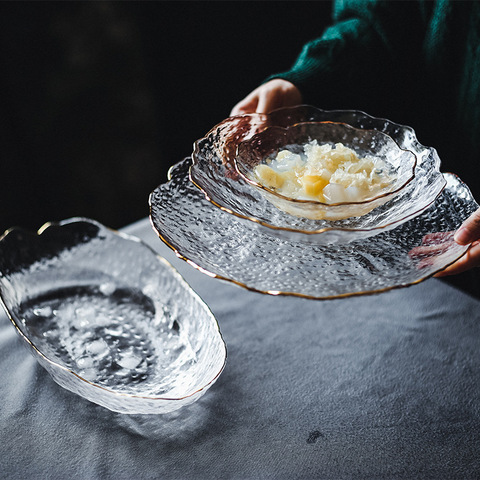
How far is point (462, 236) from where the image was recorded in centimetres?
53

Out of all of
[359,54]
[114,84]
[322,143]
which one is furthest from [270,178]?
[114,84]

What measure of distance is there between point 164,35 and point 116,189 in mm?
561

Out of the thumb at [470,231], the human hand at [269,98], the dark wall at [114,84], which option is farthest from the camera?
the dark wall at [114,84]

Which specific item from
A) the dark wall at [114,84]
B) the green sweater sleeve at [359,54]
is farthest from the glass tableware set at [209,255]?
the dark wall at [114,84]

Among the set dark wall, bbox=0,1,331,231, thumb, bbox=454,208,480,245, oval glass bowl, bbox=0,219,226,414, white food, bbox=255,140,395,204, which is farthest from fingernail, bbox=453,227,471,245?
dark wall, bbox=0,1,331,231

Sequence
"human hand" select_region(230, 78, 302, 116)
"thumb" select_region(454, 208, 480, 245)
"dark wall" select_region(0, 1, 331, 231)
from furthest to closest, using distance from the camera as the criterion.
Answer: "dark wall" select_region(0, 1, 331, 231), "human hand" select_region(230, 78, 302, 116), "thumb" select_region(454, 208, 480, 245)

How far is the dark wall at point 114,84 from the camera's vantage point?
1.58 m

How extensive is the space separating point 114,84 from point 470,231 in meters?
1.49

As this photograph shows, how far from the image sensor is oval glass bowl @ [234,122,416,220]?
576 mm

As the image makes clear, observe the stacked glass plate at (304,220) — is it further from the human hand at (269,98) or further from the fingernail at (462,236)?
the human hand at (269,98)

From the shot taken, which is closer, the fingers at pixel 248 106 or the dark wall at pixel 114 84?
the fingers at pixel 248 106

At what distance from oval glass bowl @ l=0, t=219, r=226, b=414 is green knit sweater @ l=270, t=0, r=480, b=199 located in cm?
43

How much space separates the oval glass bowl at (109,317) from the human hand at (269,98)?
0.94 feet

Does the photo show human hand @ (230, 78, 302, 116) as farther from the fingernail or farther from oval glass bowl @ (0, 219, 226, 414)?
the fingernail
